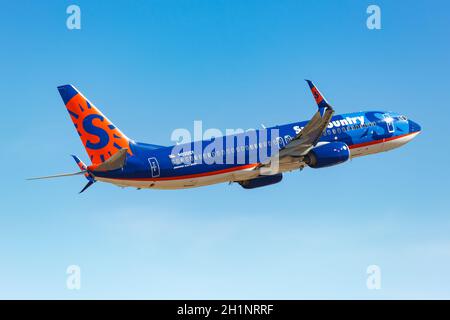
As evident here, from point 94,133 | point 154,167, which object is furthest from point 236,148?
point 94,133

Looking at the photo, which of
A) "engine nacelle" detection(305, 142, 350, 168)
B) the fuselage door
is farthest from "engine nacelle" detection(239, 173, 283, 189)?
the fuselage door

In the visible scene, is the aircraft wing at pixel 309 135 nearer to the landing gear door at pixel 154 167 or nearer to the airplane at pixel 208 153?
the airplane at pixel 208 153

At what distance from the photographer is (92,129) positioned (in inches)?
2228

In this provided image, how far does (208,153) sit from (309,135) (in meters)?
8.16

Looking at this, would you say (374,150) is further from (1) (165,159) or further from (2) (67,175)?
(2) (67,175)

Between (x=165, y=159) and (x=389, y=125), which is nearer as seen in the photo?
(x=165, y=159)

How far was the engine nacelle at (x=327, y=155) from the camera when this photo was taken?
5862cm

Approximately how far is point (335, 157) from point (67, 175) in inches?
839

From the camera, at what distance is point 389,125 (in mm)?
65375

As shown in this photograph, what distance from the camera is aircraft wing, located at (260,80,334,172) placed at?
55.2 metres

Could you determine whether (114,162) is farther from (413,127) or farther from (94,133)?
(413,127)

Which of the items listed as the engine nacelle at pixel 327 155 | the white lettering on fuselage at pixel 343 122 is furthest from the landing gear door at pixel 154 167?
the white lettering on fuselage at pixel 343 122
